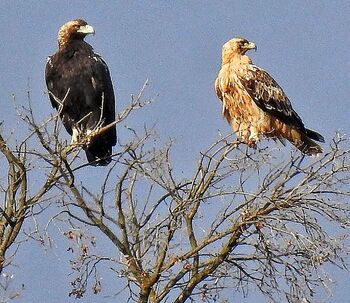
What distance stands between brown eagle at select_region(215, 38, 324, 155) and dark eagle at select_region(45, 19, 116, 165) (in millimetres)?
1248

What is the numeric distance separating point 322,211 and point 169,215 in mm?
1266

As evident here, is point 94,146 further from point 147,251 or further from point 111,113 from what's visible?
point 147,251

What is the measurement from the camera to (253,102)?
40.1 feet

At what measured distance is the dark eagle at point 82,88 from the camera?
12008mm

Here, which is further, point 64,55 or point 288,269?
point 64,55

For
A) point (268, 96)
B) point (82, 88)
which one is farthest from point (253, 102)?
point (82, 88)

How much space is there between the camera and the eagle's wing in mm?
12203

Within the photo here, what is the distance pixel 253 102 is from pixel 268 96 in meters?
0.27

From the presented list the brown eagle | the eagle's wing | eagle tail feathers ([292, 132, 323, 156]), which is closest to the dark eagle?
the brown eagle

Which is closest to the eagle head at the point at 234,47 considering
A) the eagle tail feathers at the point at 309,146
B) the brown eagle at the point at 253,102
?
the brown eagle at the point at 253,102

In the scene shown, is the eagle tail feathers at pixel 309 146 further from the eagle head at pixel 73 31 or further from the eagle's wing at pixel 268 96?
the eagle head at pixel 73 31

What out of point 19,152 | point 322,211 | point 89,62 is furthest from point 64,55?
point 322,211

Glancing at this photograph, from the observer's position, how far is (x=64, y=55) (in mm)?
12195

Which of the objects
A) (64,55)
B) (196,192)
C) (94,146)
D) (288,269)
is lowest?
(288,269)
